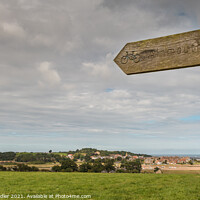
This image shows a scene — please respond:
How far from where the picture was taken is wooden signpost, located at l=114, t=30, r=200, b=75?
2355 millimetres

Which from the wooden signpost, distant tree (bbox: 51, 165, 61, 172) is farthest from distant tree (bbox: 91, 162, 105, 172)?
the wooden signpost

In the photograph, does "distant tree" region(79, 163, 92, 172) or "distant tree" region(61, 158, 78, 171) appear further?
"distant tree" region(61, 158, 78, 171)

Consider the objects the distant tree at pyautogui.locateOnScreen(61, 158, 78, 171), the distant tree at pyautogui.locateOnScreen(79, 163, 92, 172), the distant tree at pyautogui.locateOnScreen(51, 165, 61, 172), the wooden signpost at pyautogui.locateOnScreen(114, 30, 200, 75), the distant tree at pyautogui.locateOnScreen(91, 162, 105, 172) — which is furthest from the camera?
the distant tree at pyautogui.locateOnScreen(91, 162, 105, 172)

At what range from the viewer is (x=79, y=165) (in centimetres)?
2511

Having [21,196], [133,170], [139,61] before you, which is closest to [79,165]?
[133,170]

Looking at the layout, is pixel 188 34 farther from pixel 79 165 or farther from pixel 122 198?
pixel 79 165

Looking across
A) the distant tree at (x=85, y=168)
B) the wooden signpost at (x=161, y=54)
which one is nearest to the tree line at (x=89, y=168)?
the distant tree at (x=85, y=168)

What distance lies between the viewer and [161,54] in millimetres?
2543

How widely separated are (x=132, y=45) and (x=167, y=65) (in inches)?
24.2

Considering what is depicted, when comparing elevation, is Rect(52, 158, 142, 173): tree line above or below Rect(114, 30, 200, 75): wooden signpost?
below

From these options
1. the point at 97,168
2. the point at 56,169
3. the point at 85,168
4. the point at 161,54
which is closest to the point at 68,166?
the point at 56,169

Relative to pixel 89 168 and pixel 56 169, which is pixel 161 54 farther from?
pixel 56 169

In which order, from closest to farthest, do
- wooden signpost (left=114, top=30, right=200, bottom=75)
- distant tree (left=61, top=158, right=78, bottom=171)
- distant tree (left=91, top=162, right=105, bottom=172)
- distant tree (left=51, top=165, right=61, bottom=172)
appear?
wooden signpost (left=114, top=30, right=200, bottom=75)
distant tree (left=51, top=165, right=61, bottom=172)
distant tree (left=61, top=158, right=78, bottom=171)
distant tree (left=91, top=162, right=105, bottom=172)

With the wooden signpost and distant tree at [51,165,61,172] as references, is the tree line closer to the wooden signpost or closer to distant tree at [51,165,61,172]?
distant tree at [51,165,61,172]
